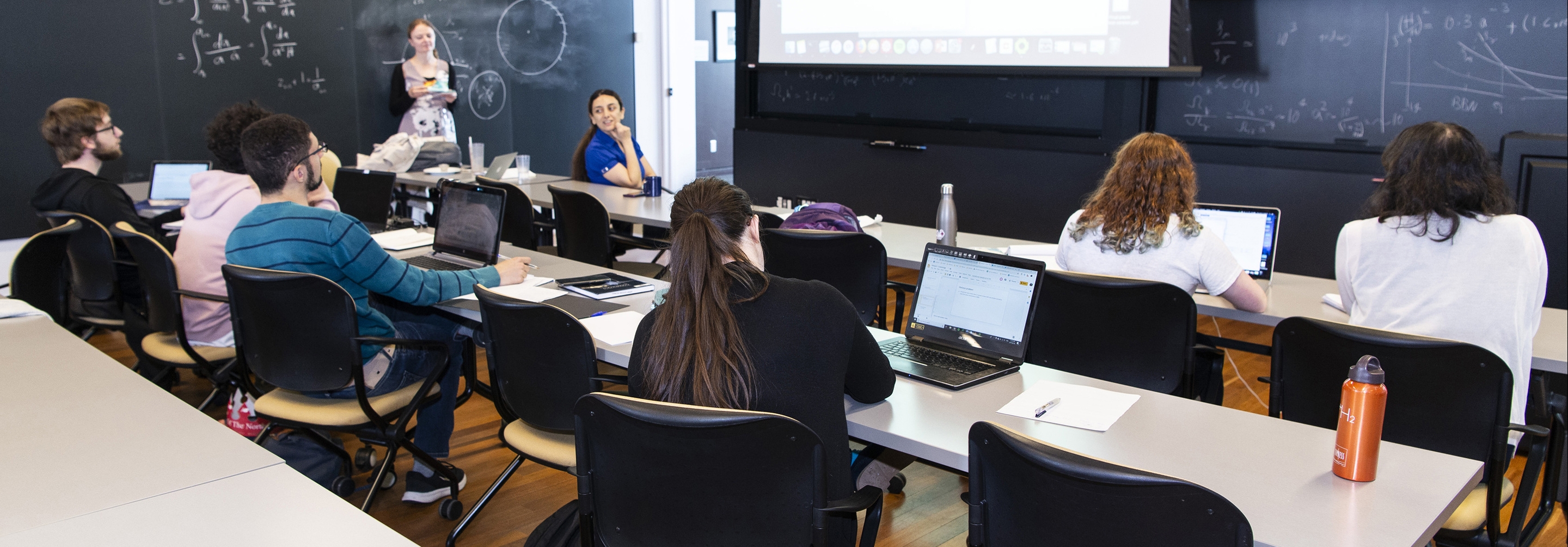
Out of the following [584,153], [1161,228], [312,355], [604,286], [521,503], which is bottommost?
[521,503]

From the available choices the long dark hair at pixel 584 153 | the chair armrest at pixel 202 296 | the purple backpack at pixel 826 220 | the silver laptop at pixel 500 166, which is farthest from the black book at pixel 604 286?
the silver laptop at pixel 500 166

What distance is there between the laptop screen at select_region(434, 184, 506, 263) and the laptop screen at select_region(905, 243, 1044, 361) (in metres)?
1.63

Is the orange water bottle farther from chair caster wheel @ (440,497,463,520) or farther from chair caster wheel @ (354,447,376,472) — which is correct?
chair caster wheel @ (354,447,376,472)

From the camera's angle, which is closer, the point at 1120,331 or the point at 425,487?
the point at 1120,331

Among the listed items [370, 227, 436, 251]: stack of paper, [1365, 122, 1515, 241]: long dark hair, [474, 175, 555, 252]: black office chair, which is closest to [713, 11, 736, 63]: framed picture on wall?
[474, 175, 555, 252]: black office chair

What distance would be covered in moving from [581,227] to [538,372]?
2.35 meters

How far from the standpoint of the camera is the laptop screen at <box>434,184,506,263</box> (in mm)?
3365

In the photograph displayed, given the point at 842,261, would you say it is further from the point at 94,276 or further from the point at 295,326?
the point at 94,276

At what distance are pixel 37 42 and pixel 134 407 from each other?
541cm

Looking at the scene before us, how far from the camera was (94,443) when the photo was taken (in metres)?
1.61

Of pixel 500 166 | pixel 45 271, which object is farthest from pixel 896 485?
pixel 500 166

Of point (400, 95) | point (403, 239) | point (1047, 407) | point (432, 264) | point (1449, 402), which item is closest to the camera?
point (1047, 407)

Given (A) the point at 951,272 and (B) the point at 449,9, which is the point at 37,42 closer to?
(B) the point at 449,9

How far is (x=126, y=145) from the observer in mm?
6219
